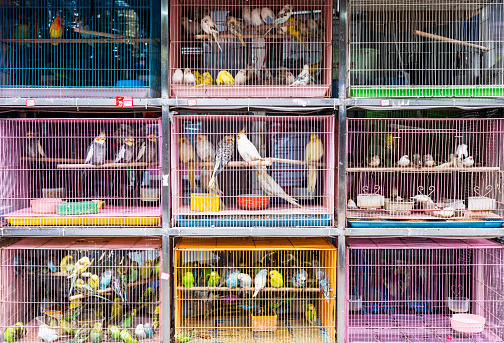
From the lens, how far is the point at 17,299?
11.1 feet

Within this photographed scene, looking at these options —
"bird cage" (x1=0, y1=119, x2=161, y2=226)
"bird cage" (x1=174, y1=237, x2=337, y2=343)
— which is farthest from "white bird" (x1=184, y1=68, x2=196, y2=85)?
"bird cage" (x1=174, y1=237, x2=337, y2=343)

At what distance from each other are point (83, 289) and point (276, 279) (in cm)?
157

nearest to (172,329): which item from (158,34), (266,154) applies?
(266,154)

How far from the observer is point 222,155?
325 cm

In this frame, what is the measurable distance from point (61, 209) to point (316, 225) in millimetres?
2089

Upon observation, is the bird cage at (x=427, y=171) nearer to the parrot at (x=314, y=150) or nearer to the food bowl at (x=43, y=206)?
the parrot at (x=314, y=150)

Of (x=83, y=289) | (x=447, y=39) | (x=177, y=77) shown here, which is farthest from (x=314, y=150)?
(x=83, y=289)

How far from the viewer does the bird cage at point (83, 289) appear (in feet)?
10.2

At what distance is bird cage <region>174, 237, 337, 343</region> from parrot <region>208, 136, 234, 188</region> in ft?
1.95

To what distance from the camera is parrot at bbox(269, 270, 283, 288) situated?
319 centimetres

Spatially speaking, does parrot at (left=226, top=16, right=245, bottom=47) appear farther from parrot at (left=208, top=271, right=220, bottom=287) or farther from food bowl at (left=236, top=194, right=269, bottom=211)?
parrot at (left=208, top=271, right=220, bottom=287)

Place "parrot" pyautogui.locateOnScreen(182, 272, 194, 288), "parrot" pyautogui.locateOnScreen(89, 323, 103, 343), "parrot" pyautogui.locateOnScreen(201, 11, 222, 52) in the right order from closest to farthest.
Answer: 1. "parrot" pyautogui.locateOnScreen(89, 323, 103, 343)
2. "parrot" pyautogui.locateOnScreen(182, 272, 194, 288)
3. "parrot" pyautogui.locateOnScreen(201, 11, 222, 52)

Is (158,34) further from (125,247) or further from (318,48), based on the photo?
(125,247)

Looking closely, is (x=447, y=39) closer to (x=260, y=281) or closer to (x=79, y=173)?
(x=260, y=281)
